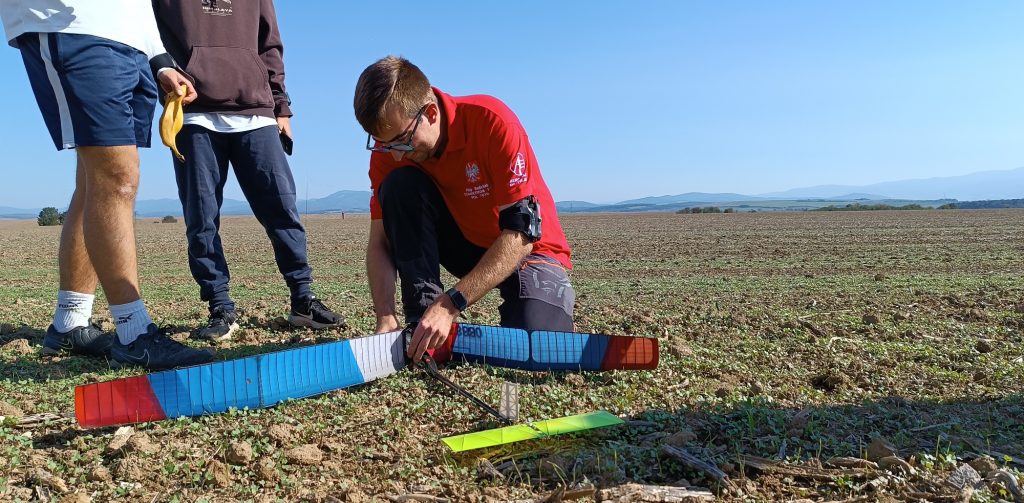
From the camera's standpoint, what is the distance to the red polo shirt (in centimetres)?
319

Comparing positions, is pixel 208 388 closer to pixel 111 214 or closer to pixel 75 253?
pixel 111 214

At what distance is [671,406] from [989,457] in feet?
3.49

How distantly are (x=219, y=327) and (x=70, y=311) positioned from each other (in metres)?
0.79

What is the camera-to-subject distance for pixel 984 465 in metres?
2.24

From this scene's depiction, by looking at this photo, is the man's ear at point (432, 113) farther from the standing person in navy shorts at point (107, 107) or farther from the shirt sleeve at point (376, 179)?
the standing person in navy shorts at point (107, 107)

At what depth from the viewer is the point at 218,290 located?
431cm

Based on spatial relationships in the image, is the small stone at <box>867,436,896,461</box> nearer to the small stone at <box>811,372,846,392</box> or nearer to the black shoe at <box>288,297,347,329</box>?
the small stone at <box>811,372,846,392</box>

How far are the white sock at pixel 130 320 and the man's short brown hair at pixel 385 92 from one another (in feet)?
4.38

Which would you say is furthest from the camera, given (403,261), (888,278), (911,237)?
(911,237)

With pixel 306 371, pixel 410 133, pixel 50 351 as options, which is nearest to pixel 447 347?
pixel 306 371

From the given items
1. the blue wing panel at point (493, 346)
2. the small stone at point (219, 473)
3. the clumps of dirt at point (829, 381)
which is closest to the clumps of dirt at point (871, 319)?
the clumps of dirt at point (829, 381)

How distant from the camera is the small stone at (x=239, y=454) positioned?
229 cm

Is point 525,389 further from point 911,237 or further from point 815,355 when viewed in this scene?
point 911,237

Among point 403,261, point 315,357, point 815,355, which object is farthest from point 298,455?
point 815,355
